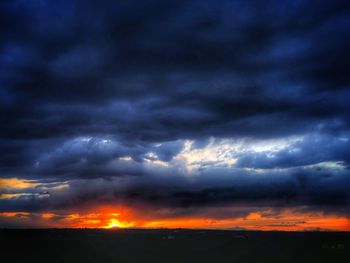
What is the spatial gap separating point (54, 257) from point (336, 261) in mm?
93785

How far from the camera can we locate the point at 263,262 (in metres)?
131

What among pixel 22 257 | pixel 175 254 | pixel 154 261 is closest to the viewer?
pixel 154 261

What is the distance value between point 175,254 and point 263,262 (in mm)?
33607

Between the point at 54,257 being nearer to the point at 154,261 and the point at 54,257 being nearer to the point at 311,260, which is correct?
the point at 154,261

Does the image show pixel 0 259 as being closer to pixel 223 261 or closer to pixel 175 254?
pixel 175 254

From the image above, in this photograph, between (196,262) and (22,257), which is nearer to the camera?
(196,262)

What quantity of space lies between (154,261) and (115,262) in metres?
12.3

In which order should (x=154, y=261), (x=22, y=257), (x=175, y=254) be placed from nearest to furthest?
1. (x=154, y=261)
2. (x=22, y=257)
3. (x=175, y=254)

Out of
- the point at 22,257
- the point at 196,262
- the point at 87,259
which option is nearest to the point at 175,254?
the point at 196,262

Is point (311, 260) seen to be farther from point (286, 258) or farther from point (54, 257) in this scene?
point (54, 257)

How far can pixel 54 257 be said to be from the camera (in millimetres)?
138125

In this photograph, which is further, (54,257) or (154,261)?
(54,257)

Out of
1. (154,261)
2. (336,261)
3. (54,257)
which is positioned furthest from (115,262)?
(336,261)

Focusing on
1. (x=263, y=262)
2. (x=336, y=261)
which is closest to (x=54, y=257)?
(x=263, y=262)
